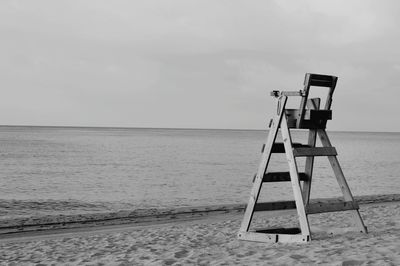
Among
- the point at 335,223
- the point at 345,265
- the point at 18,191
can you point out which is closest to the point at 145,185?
the point at 18,191

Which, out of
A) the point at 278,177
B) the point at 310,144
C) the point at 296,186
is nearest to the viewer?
the point at 296,186

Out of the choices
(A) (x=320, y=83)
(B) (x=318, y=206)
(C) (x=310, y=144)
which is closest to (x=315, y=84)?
(A) (x=320, y=83)

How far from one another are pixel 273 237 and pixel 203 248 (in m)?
1.19

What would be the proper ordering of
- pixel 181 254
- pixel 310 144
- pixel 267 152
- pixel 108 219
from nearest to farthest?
pixel 181 254, pixel 267 152, pixel 310 144, pixel 108 219

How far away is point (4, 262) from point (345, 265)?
17.7ft

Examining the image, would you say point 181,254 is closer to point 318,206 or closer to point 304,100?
point 318,206

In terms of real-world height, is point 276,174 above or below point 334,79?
below

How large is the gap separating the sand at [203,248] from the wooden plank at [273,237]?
0.35ft

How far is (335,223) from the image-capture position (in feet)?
39.5

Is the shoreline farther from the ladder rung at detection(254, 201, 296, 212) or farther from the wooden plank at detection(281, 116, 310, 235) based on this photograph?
the wooden plank at detection(281, 116, 310, 235)

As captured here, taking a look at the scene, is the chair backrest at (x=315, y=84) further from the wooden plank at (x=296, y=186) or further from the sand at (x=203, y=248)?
the sand at (x=203, y=248)

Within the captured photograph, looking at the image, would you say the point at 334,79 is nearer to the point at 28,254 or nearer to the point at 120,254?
the point at 120,254

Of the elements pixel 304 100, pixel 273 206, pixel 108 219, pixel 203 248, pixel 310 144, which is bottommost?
pixel 108 219

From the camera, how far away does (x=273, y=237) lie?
8227 mm
